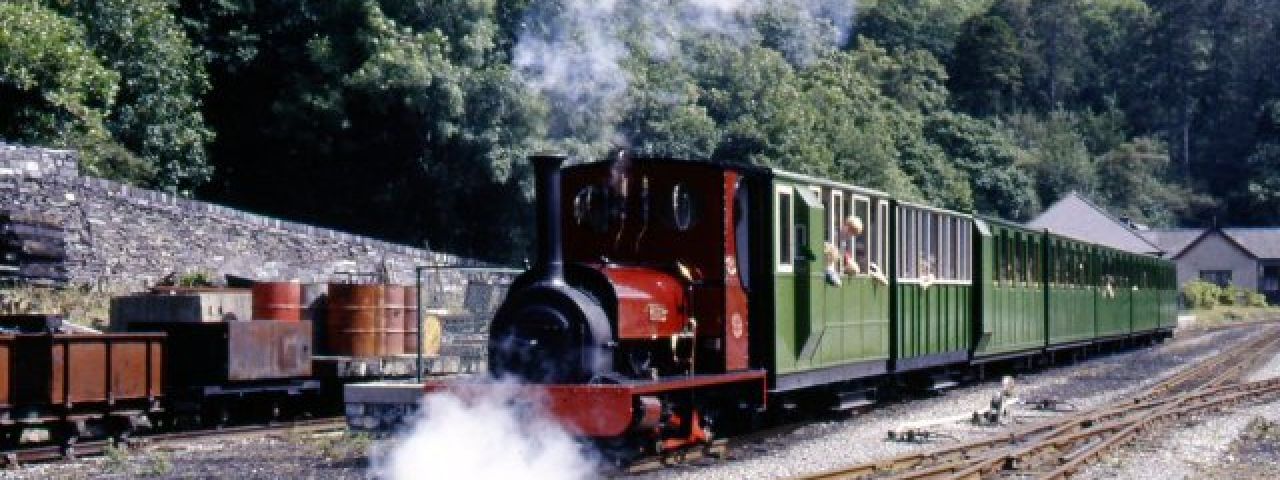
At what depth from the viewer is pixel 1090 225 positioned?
77938mm

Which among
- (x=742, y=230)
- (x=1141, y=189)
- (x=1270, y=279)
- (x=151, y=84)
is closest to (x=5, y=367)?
(x=742, y=230)

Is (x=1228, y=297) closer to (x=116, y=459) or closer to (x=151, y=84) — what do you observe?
(x=151, y=84)

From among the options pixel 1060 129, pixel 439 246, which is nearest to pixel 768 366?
pixel 439 246

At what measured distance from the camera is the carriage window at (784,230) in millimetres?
14727

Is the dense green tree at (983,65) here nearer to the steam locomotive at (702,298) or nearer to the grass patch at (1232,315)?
the grass patch at (1232,315)

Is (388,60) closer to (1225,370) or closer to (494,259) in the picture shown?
(494,259)

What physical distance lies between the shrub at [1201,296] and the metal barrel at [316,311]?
6452 centimetres

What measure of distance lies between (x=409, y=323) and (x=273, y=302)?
2065mm

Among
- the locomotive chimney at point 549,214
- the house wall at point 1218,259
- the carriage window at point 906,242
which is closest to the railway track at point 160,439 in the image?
the locomotive chimney at point 549,214

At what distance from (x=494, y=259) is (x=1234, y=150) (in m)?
87.9

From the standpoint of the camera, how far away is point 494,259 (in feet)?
124

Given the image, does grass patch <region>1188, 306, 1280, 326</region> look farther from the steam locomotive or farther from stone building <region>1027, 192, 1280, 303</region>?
the steam locomotive

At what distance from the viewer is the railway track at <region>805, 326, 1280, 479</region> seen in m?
13.2

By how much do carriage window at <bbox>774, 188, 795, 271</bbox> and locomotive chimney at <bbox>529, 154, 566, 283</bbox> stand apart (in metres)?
2.84
